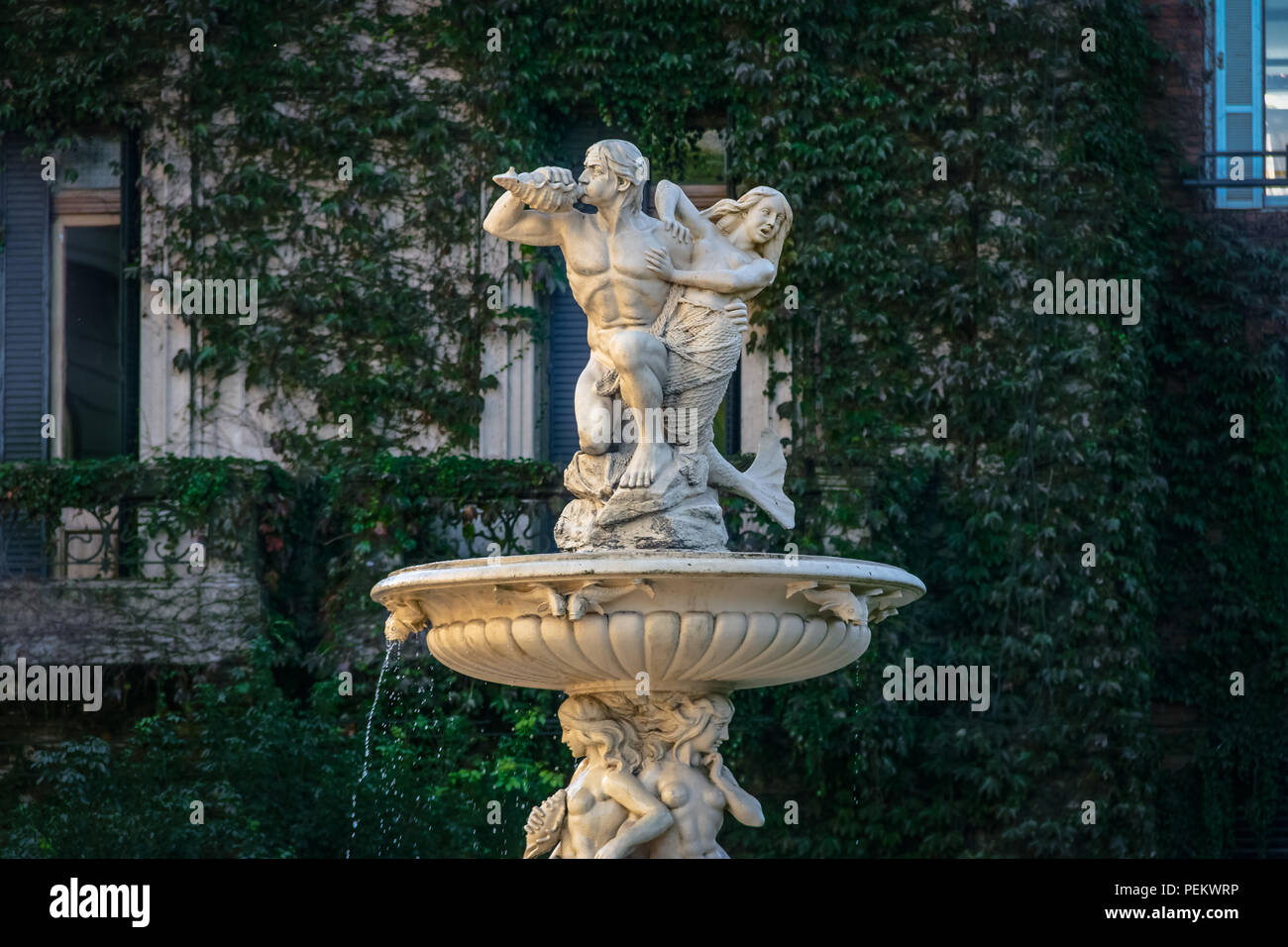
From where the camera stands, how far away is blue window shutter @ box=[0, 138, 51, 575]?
13.6 m

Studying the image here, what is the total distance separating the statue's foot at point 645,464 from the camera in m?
7.61

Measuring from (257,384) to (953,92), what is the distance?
499 centimetres

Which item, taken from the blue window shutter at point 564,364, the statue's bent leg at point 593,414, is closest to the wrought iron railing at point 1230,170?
the blue window shutter at point 564,364

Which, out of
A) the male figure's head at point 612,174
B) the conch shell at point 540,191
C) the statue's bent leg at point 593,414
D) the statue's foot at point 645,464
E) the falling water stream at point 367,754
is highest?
the male figure's head at point 612,174

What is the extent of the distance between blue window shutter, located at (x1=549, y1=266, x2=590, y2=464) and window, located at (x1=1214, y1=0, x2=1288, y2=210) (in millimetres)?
4545

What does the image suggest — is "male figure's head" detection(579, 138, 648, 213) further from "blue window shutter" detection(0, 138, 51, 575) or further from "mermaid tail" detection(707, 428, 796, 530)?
"blue window shutter" detection(0, 138, 51, 575)

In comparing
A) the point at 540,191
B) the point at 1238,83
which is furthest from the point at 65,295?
the point at 1238,83

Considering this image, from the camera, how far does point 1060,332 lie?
511 inches

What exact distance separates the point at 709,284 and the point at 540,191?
31.5 inches

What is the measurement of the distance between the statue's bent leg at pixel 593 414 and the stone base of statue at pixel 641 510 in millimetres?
52

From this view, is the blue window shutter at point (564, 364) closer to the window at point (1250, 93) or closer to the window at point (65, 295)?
the window at point (65, 295)

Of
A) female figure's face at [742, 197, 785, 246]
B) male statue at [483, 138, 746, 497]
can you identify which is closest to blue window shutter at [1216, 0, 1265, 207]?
female figure's face at [742, 197, 785, 246]
